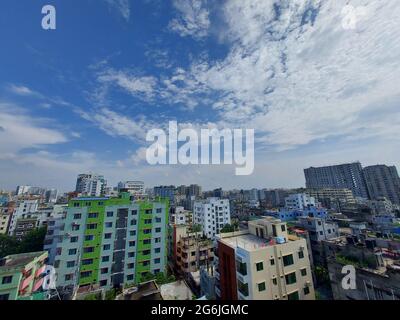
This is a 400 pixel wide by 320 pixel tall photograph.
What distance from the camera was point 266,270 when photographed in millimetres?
5855

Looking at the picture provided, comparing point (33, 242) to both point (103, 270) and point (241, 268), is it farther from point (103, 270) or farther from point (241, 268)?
point (241, 268)

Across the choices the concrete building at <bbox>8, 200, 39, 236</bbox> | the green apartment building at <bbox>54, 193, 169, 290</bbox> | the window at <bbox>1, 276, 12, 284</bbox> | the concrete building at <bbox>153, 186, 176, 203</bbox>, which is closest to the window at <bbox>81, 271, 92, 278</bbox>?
the green apartment building at <bbox>54, 193, 169, 290</bbox>

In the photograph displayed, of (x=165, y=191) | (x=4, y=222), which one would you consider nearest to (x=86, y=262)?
(x=4, y=222)

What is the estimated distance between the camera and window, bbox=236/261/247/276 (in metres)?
5.81

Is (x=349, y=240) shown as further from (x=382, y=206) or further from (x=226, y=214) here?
(x=382, y=206)

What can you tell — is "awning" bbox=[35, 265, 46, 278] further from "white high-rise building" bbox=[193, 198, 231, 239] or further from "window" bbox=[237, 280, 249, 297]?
"white high-rise building" bbox=[193, 198, 231, 239]

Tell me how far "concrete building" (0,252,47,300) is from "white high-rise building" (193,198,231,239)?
12722mm

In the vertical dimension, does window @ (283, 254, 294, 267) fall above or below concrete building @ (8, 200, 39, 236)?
below

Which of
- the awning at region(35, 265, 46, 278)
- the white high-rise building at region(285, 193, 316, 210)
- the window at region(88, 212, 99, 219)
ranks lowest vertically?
the awning at region(35, 265, 46, 278)

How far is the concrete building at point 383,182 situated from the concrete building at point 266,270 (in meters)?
31.0
